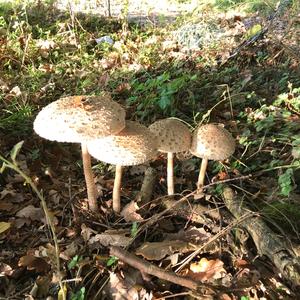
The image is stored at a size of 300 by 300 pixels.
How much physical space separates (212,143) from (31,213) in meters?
1.73

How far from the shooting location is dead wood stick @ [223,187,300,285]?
2600mm

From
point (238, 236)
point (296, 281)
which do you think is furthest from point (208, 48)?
point (296, 281)

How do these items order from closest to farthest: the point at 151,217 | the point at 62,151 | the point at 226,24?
1. the point at 151,217
2. the point at 62,151
3. the point at 226,24

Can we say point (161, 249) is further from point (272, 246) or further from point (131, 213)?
point (272, 246)

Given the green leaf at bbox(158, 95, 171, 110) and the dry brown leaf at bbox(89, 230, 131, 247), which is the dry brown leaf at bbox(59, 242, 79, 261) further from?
the green leaf at bbox(158, 95, 171, 110)

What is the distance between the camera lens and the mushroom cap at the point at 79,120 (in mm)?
2666

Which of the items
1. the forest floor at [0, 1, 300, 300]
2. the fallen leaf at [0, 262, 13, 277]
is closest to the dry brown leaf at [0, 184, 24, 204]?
the forest floor at [0, 1, 300, 300]

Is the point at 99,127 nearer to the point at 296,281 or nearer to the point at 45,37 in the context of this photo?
the point at 296,281

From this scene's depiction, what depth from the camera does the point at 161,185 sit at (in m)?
3.89

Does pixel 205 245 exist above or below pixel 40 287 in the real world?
above

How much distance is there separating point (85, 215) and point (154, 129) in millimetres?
1003

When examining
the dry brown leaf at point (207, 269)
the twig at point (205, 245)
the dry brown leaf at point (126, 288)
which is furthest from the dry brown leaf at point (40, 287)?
the dry brown leaf at point (207, 269)

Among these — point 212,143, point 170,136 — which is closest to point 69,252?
point 170,136

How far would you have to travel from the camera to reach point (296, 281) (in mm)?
2533
